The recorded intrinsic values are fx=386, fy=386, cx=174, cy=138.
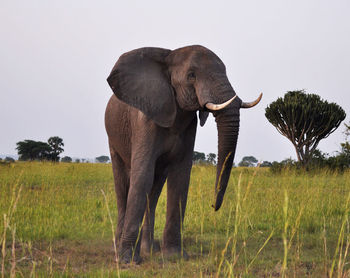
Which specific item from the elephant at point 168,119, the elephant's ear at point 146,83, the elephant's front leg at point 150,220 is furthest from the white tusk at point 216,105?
the elephant's front leg at point 150,220

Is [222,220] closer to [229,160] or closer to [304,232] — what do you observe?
[304,232]

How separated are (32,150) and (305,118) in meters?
30.9

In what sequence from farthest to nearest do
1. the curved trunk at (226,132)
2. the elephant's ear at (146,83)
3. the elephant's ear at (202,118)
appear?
the elephant's ear at (202,118)
the elephant's ear at (146,83)
the curved trunk at (226,132)

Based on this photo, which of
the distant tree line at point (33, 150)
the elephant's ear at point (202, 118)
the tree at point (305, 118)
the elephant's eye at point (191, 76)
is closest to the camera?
the elephant's eye at point (191, 76)

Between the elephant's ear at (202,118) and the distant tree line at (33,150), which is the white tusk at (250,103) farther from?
the distant tree line at (33,150)

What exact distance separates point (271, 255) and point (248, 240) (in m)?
0.92

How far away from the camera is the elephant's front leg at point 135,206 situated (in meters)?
4.27

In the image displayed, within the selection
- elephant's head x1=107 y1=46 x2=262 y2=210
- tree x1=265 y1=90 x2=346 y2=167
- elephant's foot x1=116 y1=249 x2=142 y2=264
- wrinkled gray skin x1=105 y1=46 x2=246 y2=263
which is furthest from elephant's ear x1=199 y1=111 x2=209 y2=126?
tree x1=265 y1=90 x2=346 y2=167

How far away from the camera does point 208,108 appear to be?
13.0ft

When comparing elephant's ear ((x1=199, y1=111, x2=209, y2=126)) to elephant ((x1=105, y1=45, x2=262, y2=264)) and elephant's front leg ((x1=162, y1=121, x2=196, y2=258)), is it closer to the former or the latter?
elephant ((x1=105, y1=45, x2=262, y2=264))

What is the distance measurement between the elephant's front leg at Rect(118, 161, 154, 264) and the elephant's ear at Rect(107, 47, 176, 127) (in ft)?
1.88

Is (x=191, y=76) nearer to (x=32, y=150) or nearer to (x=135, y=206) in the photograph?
(x=135, y=206)

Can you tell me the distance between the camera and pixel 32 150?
141ft

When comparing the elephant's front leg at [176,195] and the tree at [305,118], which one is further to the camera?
the tree at [305,118]
